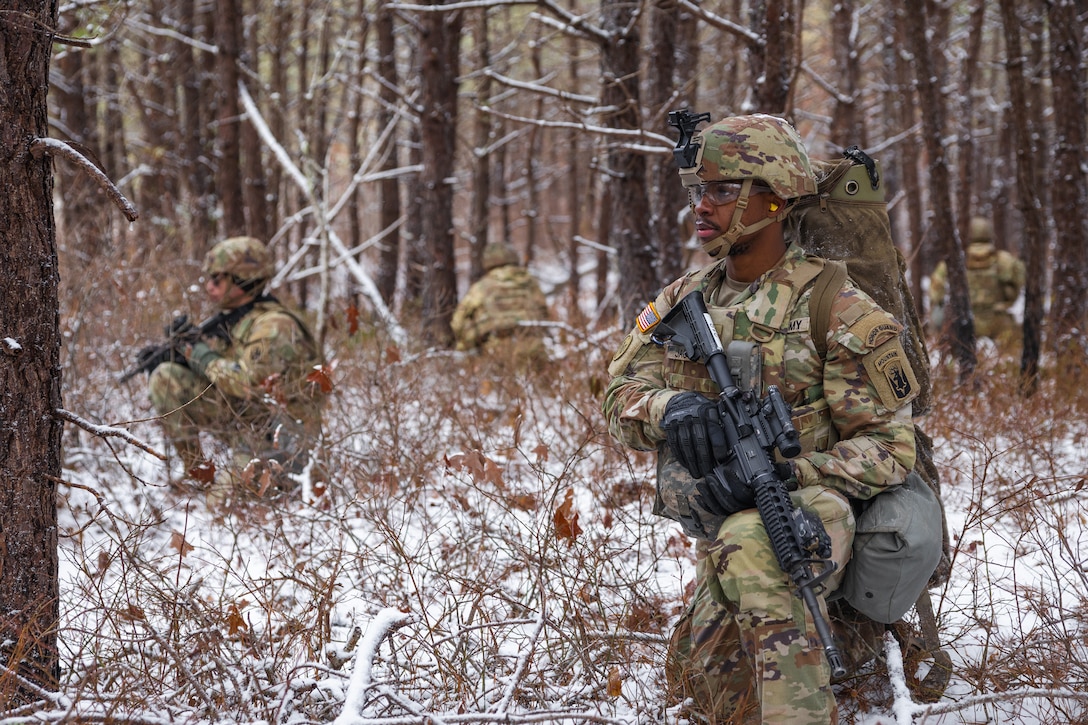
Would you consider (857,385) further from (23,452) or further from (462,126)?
(462,126)

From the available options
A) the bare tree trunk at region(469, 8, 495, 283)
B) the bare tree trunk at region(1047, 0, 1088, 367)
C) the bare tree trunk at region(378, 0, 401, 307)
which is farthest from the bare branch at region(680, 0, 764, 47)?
the bare tree trunk at region(469, 8, 495, 283)

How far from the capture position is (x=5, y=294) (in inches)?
96.7

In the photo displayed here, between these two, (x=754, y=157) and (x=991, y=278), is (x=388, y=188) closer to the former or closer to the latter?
(x=991, y=278)

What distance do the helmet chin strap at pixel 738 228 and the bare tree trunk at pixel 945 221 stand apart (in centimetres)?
499

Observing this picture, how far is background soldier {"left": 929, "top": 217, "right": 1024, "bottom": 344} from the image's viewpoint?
10602mm

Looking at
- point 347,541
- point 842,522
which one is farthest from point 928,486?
point 347,541

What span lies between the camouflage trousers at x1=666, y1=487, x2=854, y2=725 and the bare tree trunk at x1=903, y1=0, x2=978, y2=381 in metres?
5.02

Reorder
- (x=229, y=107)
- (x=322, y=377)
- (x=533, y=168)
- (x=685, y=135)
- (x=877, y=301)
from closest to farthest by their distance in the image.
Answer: (x=685, y=135)
(x=877, y=301)
(x=322, y=377)
(x=229, y=107)
(x=533, y=168)

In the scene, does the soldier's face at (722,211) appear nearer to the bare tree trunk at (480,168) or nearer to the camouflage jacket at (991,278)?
the camouflage jacket at (991,278)

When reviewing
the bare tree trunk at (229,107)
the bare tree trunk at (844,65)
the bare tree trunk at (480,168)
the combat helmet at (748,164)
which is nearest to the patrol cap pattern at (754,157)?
the combat helmet at (748,164)

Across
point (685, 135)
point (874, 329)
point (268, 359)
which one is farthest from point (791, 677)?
point (268, 359)

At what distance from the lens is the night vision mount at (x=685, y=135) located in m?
2.71

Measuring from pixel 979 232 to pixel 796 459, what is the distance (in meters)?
9.49

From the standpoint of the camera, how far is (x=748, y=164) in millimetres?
2637
